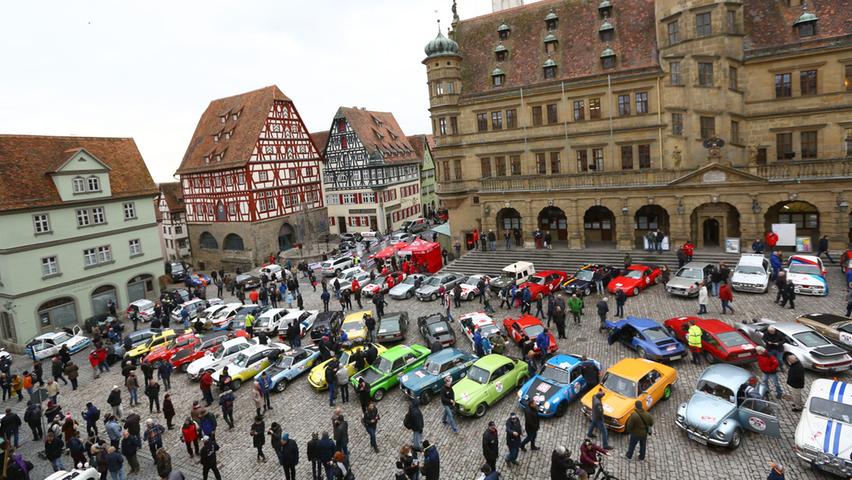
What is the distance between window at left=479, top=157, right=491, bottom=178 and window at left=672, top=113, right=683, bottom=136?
1411 centimetres

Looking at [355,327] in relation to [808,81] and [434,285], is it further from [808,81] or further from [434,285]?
[808,81]

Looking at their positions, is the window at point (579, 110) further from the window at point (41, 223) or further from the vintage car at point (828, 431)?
the window at point (41, 223)

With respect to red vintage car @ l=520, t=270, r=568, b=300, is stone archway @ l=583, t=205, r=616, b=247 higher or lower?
higher

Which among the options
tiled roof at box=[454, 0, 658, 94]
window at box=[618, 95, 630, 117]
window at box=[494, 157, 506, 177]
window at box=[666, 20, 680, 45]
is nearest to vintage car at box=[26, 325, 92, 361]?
window at box=[494, 157, 506, 177]

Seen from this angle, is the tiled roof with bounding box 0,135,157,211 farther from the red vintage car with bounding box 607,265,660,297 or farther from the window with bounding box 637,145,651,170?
the window with bounding box 637,145,651,170

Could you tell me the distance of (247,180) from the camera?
168 ft

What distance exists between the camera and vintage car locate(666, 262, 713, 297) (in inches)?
1040

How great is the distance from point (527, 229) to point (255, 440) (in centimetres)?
2832

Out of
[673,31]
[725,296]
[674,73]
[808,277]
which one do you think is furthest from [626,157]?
[725,296]

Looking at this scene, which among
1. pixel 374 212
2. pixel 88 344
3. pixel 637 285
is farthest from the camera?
pixel 374 212

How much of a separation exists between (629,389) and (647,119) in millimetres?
26531

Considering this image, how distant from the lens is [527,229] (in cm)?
3931

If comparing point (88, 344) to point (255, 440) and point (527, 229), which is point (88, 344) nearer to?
point (255, 440)

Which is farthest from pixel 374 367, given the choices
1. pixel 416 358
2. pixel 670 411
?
pixel 670 411
